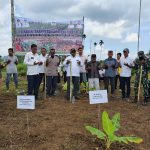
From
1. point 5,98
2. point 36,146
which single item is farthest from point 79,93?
point 36,146

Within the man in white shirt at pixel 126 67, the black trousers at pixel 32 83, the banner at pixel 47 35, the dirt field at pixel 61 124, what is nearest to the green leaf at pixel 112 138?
the dirt field at pixel 61 124

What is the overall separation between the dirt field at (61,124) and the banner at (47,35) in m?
5.69

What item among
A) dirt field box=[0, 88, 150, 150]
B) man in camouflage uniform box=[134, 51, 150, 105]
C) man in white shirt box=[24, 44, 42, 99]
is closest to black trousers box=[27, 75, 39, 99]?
man in white shirt box=[24, 44, 42, 99]

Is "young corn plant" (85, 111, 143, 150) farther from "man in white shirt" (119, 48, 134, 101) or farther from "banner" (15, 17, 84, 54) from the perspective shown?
"banner" (15, 17, 84, 54)

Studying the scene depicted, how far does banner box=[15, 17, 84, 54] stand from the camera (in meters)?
17.5

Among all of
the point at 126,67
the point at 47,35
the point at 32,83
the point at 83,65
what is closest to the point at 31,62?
the point at 32,83

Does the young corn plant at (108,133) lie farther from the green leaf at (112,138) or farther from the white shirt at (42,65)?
the white shirt at (42,65)

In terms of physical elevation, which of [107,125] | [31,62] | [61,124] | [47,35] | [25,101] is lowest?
[61,124]

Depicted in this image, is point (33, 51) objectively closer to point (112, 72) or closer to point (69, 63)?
point (69, 63)

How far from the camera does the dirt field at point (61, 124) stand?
7219 mm

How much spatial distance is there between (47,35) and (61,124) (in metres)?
9.69

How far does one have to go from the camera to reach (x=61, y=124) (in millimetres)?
8594

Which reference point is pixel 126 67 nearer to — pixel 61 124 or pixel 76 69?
pixel 76 69

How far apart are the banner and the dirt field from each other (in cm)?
569
